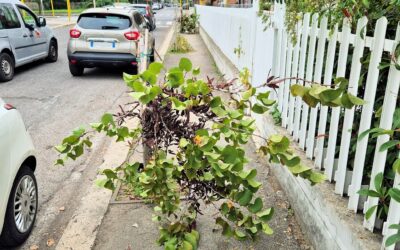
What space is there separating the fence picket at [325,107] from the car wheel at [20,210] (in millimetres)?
2410

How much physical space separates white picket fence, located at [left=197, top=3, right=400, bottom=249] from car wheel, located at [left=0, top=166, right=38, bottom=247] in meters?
2.42

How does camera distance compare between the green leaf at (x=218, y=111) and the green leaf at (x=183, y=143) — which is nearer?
the green leaf at (x=183, y=143)

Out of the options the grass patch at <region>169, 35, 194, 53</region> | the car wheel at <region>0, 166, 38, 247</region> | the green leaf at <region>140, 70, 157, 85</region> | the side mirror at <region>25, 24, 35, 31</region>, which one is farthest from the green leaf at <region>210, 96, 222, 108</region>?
the grass patch at <region>169, 35, 194, 53</region>

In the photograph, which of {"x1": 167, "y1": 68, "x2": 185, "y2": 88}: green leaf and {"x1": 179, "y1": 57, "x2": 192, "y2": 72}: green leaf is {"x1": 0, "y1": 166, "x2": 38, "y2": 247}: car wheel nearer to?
{"x1": 167, "y1": 68, "x2": 185, "y2": 88}: green leaf

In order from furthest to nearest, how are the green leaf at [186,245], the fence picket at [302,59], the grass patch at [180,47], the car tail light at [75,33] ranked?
the grass patch at [180,47]
the car tail light at [75,33]
the fence picket at [302,59]
the green leaf at [186,245]

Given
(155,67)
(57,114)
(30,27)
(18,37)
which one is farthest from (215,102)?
(30,27)

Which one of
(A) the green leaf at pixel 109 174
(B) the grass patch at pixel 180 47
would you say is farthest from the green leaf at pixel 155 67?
(B) the grass patch at pixel 180 47

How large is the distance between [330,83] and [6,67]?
28.7ft

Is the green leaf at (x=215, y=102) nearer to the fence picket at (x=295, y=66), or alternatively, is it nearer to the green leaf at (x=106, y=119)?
the green leaf at (x=106, y=119)

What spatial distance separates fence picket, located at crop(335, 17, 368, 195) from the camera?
2580 mm

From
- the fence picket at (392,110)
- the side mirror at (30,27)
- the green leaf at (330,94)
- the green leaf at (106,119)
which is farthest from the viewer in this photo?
the side mirror at (30,27)

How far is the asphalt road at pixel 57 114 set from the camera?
13.2ft

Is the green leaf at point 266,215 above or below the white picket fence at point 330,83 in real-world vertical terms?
below

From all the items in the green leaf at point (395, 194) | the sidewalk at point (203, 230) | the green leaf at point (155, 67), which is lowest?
the sidewalk at point (203, 230)
